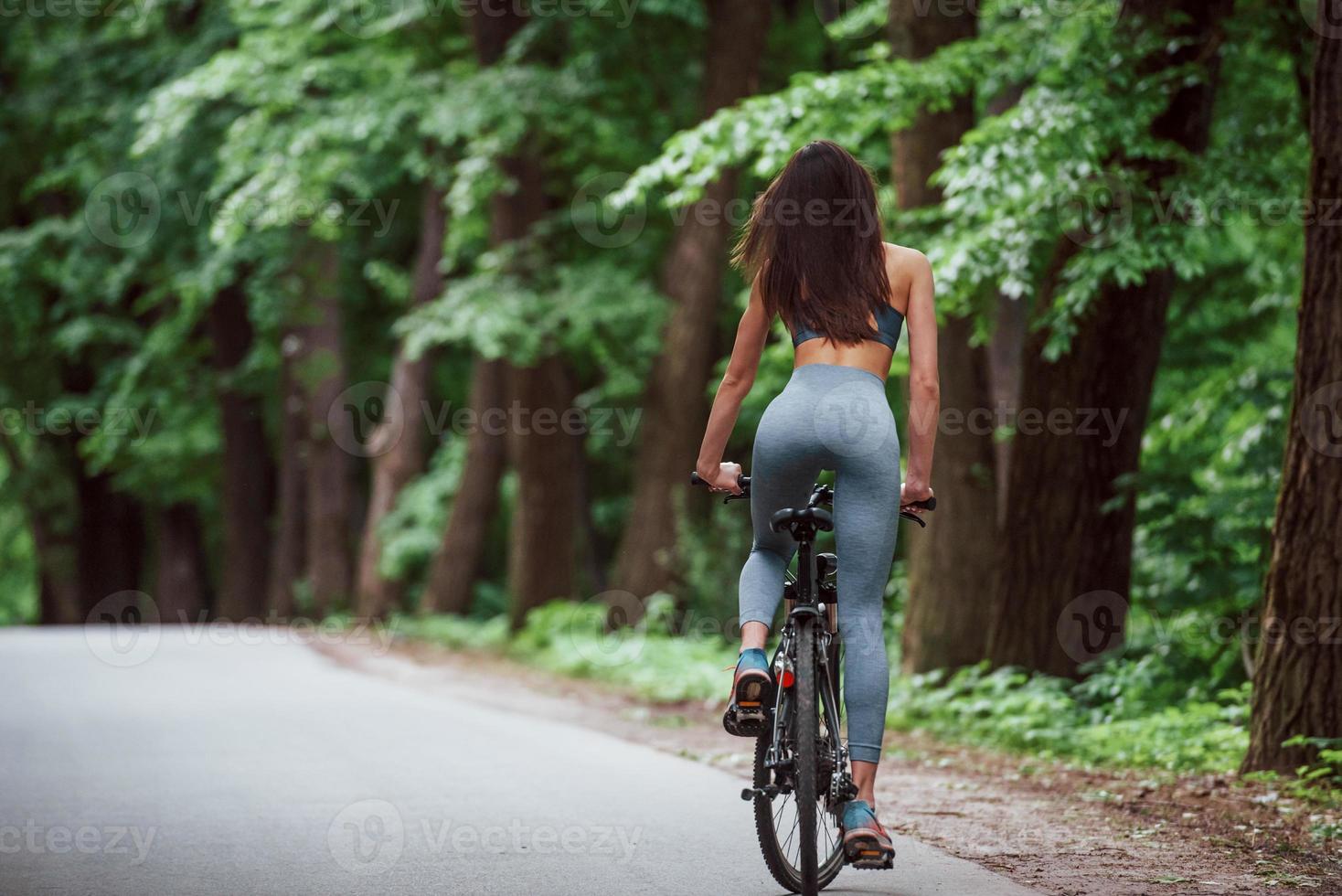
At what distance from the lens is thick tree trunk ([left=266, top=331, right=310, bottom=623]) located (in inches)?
1046

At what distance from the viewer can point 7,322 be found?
28578 millimetres

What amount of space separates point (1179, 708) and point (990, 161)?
3.54 m

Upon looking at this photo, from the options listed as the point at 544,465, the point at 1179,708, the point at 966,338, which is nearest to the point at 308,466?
the point at 544,465

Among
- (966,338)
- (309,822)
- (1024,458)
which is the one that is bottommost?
(309,822)

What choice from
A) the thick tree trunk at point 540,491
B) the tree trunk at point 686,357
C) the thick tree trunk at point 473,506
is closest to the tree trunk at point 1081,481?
the tree trunk at point 686,357

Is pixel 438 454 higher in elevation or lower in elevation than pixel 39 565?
higher

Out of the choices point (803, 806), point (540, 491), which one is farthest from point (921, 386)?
point (540, 491)

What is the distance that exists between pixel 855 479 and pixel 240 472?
82.9ft

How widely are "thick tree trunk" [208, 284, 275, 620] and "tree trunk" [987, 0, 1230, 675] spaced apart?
61.4 ft

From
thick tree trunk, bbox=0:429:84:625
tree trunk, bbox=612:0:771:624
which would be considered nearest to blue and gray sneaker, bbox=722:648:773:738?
tree trunk, bbox=612:0:771:624

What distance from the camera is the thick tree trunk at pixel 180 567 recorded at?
32312 millimetres

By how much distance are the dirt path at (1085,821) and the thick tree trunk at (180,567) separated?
2361cm

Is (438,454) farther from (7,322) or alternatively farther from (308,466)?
(7,322)

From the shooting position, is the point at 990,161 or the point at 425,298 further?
the point at 425,298
